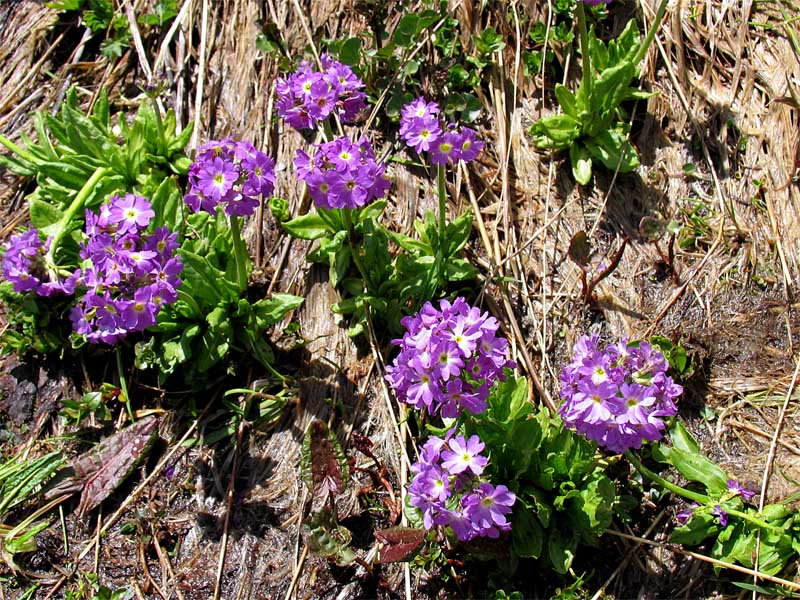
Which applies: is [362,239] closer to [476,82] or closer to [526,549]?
[476,82]

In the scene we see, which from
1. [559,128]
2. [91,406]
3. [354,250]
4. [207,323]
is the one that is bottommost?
[91,406]

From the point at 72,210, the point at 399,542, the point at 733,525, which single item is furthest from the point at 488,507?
the point at 72,210

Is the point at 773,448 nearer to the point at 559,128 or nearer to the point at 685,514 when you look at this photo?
the point at 685,514

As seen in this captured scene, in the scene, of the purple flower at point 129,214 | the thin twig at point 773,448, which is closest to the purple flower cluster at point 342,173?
the purple flower at point 129,214

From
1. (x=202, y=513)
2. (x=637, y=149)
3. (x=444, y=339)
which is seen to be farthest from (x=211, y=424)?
(x=637, y=149)

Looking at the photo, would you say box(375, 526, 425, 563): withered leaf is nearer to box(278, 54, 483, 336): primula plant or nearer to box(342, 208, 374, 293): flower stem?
box(278, 54, 483, 336): primula plant

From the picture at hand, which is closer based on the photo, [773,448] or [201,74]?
[773,448]

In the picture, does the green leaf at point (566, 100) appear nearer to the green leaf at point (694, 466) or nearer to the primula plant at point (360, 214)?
the primula plant at point (360, 214)
